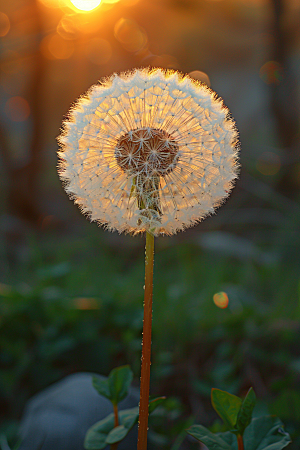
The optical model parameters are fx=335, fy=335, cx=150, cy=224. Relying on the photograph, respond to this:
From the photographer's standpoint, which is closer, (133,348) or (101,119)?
(101,119)

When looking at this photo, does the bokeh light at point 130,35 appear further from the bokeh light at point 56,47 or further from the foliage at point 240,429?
the foliage at point 240,429

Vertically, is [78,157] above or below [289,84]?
below

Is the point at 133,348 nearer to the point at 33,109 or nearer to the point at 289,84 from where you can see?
the point at 289,84

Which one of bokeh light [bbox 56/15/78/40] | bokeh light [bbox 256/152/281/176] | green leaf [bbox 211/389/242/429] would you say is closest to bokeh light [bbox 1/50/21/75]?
bokeh light [bbox 56/15/78/40]

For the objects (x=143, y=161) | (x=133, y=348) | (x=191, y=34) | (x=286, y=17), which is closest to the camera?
(x=143, y=161)

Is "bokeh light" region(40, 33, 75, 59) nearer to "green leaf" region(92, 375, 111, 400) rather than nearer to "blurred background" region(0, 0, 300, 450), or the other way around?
"blurred background" region(0, 0, 300, 450)

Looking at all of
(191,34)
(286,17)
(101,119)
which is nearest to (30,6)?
(191,34)

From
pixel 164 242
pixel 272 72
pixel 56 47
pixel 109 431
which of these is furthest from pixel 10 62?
pixel 109 431

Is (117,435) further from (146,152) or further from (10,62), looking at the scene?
(10,62)
